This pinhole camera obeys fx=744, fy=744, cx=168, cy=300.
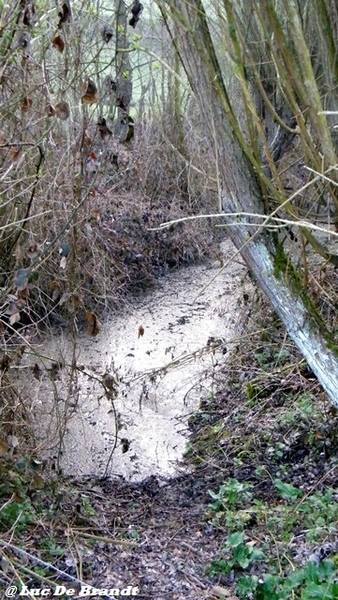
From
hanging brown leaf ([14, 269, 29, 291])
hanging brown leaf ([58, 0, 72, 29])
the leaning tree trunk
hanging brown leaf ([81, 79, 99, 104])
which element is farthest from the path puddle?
hanging brown leaf ([58, 0, 72, 29])

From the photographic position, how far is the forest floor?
11.8 ft

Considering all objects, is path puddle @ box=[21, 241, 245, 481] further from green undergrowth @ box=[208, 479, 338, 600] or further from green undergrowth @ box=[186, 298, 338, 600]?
green undergrowth @ box=[208, 479, 338, 600]

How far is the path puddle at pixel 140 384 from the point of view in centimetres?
Result: 547

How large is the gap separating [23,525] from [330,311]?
3.05 metres

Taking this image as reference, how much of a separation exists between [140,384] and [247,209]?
291 centimetres

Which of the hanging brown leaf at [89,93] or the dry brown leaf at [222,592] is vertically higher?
the hanging brown leaf at [89,93]

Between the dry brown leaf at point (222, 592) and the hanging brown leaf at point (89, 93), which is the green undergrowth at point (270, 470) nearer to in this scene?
the dry brown leaf at point (222, 592)

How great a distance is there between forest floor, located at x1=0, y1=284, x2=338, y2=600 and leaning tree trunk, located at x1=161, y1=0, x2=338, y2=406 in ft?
2.60

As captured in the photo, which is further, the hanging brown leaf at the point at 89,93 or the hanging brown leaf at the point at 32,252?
the hanging brown leaf at the point at 32,252

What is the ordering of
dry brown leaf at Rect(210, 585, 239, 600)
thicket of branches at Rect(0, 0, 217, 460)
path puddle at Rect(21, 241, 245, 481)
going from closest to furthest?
Answer: dry brown leaf at Rect(210, 585, 239, 600) → thicket of branches at Rect(0, 0, 217, 460) → path puddle at Rect(21, 241, 245, 481)

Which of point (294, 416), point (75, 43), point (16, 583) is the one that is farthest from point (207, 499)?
point (75, 43)

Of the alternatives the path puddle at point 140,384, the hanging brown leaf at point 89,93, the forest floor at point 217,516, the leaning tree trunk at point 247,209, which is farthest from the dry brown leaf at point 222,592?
the hanging brown leaf at point 89,93

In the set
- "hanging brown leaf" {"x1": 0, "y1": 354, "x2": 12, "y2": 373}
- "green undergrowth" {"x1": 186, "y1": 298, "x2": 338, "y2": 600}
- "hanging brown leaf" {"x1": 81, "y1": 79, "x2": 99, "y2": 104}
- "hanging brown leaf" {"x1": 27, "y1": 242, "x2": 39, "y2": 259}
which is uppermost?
"hanging brown leaf" {"x1": 81, "y1": 79, "x2": 99, "y2": 104}

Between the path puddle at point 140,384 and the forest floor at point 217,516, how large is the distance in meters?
0.28
